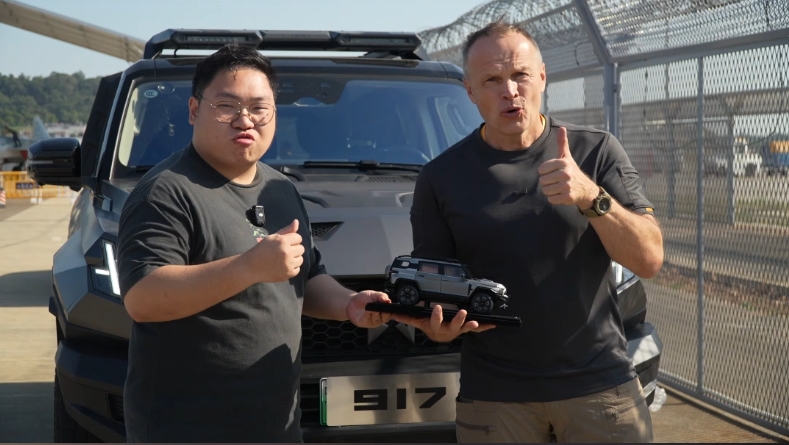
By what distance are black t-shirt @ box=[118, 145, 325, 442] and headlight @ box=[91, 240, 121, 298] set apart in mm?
1297

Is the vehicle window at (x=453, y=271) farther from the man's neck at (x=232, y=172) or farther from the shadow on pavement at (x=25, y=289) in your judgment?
the shadow on pavement at (x=25, y=289)

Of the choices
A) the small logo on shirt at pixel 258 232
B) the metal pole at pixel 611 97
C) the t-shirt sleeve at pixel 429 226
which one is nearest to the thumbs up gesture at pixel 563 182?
the t-shirt sleeve at pixel 429 226

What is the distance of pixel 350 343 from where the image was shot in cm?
388

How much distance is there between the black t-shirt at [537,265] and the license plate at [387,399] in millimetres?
832

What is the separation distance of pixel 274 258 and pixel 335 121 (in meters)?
2.81

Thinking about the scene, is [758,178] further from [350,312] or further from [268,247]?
[268,247]

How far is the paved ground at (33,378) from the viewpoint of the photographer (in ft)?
18.9

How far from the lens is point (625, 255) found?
2727 millimetres

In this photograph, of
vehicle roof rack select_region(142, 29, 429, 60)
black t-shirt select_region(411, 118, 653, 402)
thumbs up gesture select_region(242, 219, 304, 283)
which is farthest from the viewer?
vehicle roof rack select_region(142, 29, 429, 60)

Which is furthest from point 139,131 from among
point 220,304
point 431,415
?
point 220,304


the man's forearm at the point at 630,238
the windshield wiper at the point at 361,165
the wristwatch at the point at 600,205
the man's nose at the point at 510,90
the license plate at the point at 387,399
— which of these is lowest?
the license plate at the point at 387,399

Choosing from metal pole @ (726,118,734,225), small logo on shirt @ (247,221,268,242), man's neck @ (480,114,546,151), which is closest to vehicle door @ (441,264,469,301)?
man's neck @ (480,114,546,151)

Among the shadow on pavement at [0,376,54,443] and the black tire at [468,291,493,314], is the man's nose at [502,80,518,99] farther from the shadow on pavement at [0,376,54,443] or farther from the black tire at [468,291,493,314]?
the shadow on pavement at [0,376,54,443]

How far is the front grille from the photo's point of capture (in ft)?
12.7
